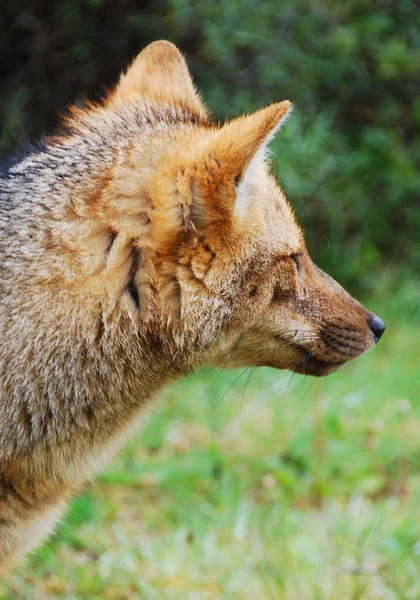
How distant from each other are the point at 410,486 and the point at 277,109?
9.67 ft

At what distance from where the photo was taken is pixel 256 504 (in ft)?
14.8

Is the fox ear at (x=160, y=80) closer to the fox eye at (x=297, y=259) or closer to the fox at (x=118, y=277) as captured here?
the fox at (x=118, y=277)

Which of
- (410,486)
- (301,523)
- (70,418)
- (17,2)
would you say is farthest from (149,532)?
(17,2)

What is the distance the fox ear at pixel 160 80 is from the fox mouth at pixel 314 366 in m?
1.01

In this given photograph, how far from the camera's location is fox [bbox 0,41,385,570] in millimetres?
2508

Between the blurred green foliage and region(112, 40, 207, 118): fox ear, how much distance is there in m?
1.55

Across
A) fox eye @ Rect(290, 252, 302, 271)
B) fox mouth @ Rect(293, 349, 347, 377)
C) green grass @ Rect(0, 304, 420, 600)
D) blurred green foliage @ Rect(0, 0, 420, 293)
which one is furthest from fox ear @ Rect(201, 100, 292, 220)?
blurred green foliage @ Rect(0, 0, 420, 293)

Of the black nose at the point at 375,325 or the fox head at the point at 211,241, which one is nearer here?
the fox head at the point at 211,241

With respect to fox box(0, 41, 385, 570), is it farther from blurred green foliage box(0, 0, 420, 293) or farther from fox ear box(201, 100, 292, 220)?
blurred green foliage box(0, 0, 420, 293)

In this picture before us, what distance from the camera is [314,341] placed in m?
2.96

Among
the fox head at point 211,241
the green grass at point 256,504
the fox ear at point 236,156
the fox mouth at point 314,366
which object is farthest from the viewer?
the green grass at point 256,504

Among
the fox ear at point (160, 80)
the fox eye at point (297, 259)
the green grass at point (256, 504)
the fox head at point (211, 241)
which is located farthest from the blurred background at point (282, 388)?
the fox ear at point (160, 80)

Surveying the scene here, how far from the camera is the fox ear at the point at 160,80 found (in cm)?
306

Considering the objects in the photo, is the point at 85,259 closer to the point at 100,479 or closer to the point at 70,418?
the point at 70,418
